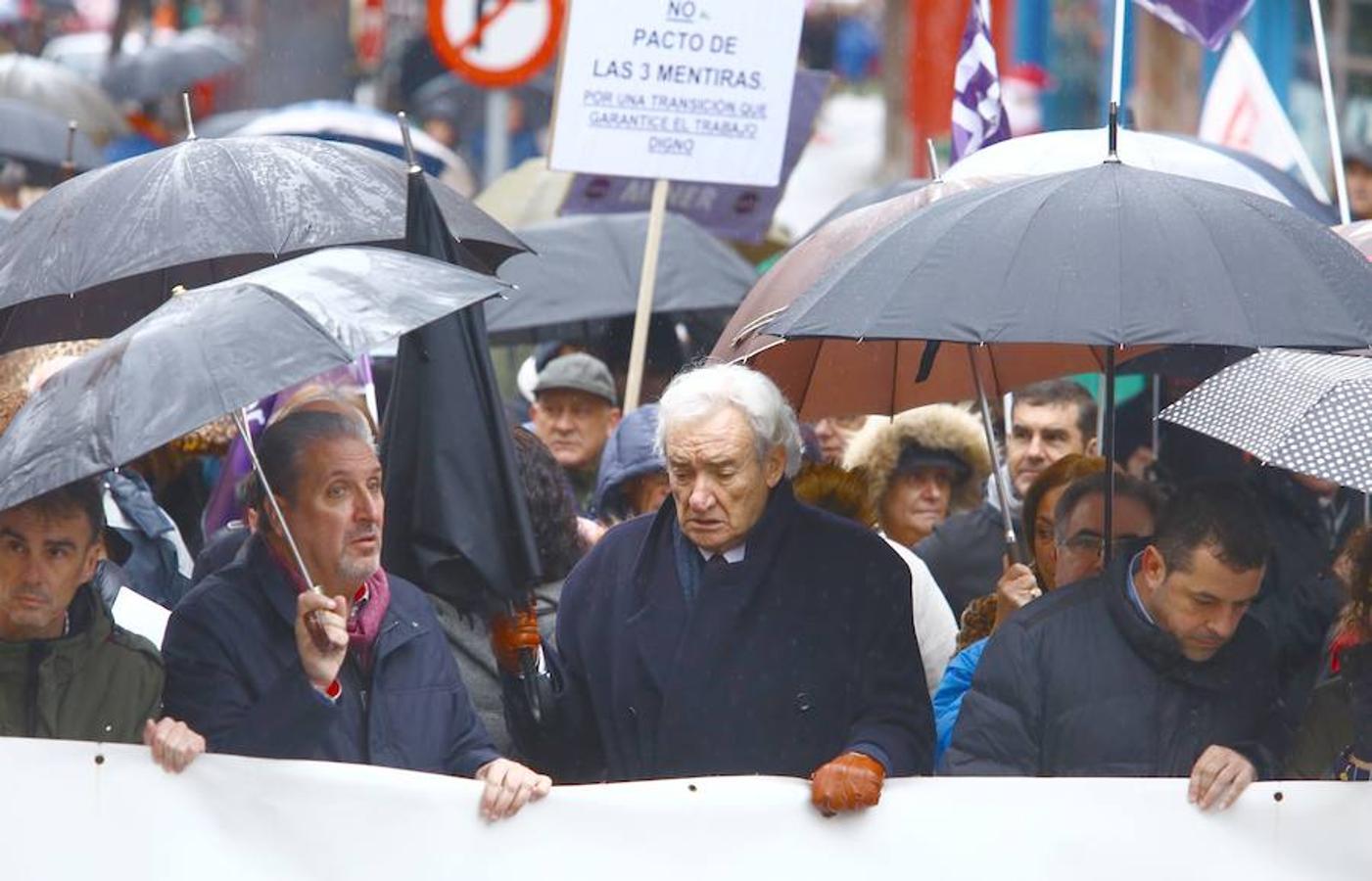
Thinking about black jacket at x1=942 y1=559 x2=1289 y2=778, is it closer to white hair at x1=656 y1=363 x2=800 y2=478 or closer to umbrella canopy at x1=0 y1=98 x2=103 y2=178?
white hair at x1=656 y1=363 x2=800 y2=478

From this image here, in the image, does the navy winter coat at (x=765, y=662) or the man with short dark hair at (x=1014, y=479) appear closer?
the navy winter coat at (x=765, y=662)

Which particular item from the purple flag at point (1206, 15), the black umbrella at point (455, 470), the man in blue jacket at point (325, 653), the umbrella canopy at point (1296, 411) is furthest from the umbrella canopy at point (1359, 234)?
the man in blue jacket at point (325, 653)

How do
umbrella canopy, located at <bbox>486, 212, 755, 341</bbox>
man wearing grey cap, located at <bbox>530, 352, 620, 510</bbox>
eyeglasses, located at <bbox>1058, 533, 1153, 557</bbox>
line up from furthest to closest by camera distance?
1. umbrella canopy, located at <bbox>486, 212, 755, 341</bbox>
2. man wearing grey cap, located at <bbox>530, 352, 620, 510</bbox>
3. eyeglasses, located at <bbox>1058, 533, 1153, 557</bbox>

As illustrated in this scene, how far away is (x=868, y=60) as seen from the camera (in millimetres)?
34188

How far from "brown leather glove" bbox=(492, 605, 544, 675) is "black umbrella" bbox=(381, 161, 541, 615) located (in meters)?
0.04

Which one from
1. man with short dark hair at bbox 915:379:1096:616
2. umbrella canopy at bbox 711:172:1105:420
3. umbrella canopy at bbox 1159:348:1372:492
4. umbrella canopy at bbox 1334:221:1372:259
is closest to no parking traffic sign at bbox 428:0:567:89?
man with short dark hair at bbox 915:379:1096:616

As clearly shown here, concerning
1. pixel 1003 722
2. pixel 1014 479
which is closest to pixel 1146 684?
pixel 1003 722

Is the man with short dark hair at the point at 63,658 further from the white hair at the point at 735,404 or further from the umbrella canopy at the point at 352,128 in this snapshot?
the umbrella canopy at the point at 352,128

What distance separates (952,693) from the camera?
6020 mm

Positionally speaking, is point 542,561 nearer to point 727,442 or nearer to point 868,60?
point 727,442

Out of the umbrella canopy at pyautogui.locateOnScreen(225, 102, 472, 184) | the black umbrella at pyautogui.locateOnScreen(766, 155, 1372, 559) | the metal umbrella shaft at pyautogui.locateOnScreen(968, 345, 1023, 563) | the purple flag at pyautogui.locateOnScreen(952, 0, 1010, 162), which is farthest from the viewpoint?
the umbrella canopy at pyautogui.locateOnScreen(225, 102, 472, 184)

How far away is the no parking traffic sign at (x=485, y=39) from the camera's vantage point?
40.9ft

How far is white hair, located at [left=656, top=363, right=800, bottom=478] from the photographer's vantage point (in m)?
5.51

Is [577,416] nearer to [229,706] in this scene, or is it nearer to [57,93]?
[229,706]
